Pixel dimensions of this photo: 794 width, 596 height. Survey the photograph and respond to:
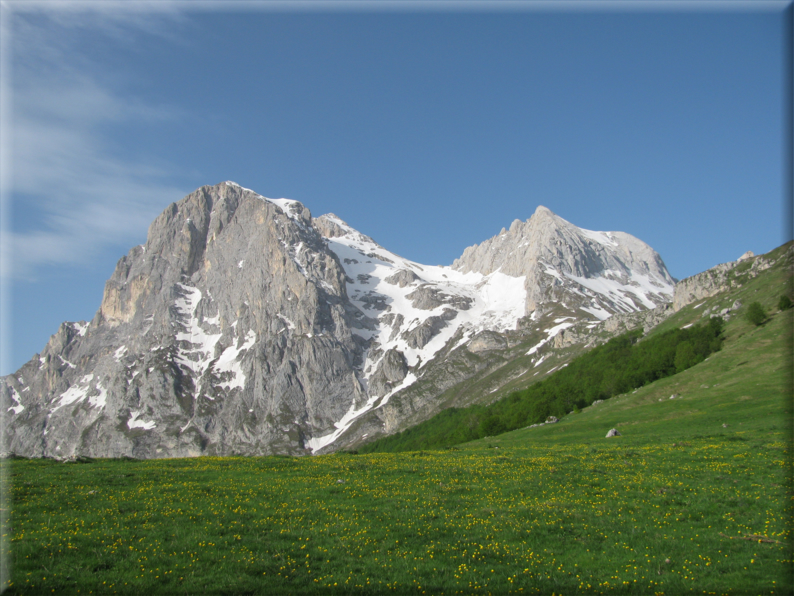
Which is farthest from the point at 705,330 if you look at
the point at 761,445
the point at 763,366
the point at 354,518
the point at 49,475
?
the point at 49,475

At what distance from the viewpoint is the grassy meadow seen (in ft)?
48.4

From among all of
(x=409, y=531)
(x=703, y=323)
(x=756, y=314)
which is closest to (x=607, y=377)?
(x=756, y=314)

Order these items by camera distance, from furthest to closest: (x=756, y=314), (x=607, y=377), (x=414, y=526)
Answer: (x=607, y=377) < (x=756, y=314) < (x=414, y=526)

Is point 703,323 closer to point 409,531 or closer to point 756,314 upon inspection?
point 756,314

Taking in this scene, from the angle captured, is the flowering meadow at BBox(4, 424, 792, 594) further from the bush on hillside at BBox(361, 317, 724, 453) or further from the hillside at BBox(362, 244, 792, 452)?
the bush on hillside at BBox(361, 317, 724, 453)

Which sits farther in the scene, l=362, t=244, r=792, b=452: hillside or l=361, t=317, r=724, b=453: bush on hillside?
l=361, t=317, r=724, b=453: bush on hillside

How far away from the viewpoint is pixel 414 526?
19719 millimetres

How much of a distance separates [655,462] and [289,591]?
2697cm

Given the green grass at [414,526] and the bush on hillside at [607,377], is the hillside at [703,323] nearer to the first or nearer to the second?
the bush on hillside at [607,377]

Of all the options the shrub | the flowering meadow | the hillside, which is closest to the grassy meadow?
the flowering meadow

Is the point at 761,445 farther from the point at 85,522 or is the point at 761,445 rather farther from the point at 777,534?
the point at 85,522

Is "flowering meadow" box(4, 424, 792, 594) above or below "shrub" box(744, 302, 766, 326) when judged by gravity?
below

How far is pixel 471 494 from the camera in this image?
2522cm

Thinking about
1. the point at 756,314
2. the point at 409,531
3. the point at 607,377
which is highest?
the point at 756,314
